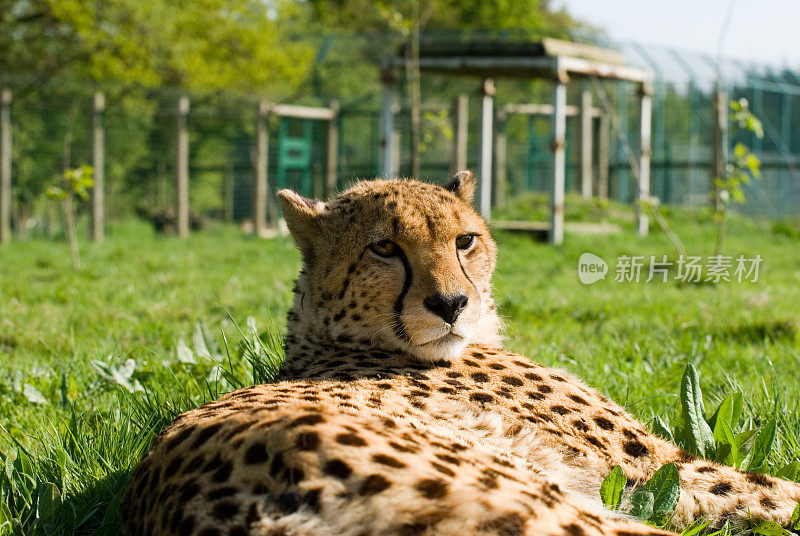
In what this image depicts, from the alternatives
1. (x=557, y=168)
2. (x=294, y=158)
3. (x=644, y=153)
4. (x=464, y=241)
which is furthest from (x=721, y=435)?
(x=294, y=158)

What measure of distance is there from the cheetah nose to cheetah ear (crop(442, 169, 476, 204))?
66 cm

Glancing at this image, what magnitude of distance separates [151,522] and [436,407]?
0.83m

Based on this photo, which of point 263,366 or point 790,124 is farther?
point 790,124

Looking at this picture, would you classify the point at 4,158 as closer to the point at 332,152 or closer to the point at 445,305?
the point at 332,152

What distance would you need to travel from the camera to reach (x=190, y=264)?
9242 mm

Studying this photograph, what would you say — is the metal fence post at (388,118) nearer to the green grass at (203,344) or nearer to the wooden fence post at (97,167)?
the green grass at (203,344)

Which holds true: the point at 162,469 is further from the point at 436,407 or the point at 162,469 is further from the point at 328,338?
the point at 328,338

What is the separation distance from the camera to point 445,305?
2.38m

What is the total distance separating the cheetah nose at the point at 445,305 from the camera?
2.38 meters

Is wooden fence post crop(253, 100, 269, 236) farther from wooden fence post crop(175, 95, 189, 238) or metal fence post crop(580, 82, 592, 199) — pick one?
metal fence post crop(580, 82, 592, 199)

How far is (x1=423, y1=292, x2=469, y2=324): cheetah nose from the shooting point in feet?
7.81

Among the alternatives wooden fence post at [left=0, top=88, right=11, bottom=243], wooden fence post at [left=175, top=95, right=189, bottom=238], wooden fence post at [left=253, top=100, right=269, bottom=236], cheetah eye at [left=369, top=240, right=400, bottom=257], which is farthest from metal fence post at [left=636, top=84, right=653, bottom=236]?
cheetah eye at [left=369, top=240, right=400, bottom=257]

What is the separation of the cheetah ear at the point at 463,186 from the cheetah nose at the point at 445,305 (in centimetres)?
66

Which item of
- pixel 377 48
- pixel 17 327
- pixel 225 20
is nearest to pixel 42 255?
pixel 17 327
